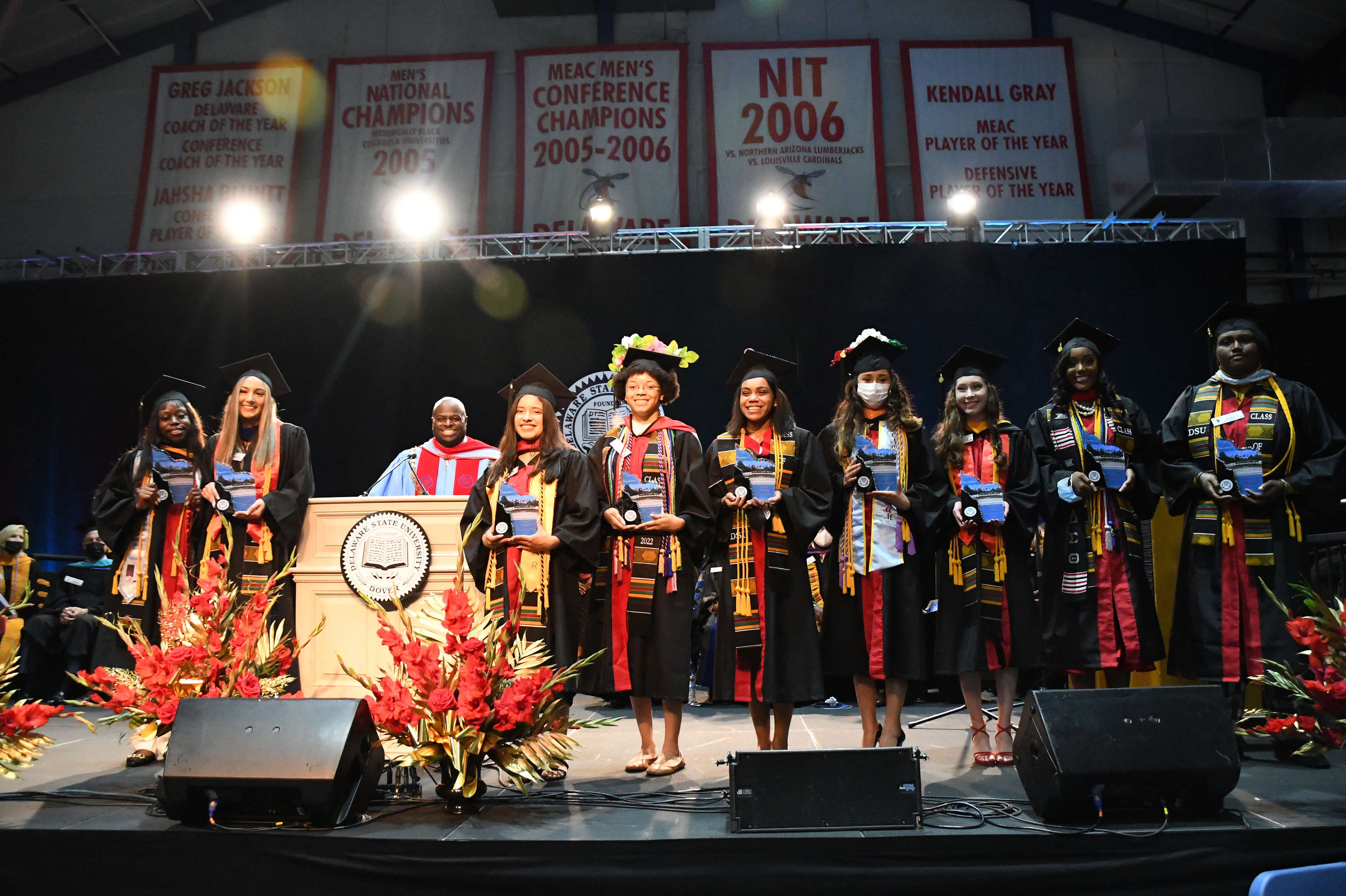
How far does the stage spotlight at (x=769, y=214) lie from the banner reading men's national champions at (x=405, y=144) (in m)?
3.60

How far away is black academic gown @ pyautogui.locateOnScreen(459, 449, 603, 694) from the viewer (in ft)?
12.5

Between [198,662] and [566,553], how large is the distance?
4.56 feet

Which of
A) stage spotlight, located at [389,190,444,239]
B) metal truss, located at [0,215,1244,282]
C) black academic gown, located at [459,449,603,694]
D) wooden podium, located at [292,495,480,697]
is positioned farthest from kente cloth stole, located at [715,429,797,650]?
stage spotlight, located at [389,190,444,239]

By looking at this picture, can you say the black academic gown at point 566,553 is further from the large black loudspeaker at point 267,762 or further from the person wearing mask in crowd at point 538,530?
the large black loudspeaker at point 267,762

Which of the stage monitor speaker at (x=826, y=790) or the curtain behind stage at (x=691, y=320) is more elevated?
the curtain behind stage at (x=691, y=320)

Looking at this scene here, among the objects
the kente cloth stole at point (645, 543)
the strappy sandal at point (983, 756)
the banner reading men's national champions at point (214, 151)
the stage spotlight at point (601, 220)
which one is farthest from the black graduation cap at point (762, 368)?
the banner reading men's national champions at point (214, 151)

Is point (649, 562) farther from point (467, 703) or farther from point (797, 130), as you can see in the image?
point (797, 130)

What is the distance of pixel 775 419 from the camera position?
3961mm

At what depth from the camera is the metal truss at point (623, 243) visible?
28.6 ft

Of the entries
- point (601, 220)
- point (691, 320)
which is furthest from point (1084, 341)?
point (601, 220)

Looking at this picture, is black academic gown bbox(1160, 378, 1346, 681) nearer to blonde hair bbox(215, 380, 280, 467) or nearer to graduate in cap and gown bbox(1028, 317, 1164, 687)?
graduate in cap and gown bbox(1028, 317, 1164, 687)

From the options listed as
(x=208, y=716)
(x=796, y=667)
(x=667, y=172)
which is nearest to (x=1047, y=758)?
(x=796, y=667)

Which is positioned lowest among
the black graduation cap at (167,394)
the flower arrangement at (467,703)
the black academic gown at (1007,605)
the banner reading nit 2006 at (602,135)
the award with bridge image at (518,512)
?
the flower arrangement at (467,703)

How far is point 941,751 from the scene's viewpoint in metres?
4.25
